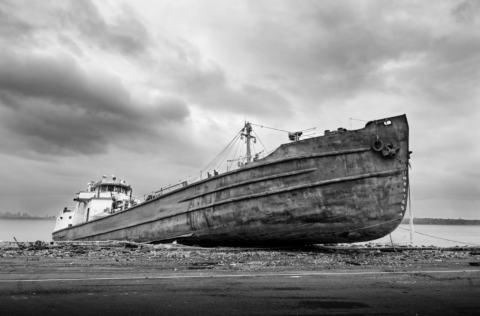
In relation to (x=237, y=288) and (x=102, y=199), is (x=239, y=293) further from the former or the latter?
(x=102, y=199)

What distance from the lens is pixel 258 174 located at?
12.7 m

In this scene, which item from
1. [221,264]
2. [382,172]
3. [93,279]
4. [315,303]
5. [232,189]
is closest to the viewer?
[315,303]

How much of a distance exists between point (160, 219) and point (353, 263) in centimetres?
1041

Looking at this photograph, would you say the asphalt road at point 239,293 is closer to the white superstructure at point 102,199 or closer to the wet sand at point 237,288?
the wet sand at point 237,288

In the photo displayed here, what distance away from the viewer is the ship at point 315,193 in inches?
443

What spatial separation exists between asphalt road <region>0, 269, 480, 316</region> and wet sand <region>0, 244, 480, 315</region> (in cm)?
1

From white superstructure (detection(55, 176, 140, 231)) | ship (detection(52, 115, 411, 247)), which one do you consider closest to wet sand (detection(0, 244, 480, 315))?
ship (detection(52, 115, 411, 247))

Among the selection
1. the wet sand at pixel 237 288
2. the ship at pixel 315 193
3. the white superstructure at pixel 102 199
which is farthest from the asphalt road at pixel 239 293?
the white superstructure at pixel 102 199

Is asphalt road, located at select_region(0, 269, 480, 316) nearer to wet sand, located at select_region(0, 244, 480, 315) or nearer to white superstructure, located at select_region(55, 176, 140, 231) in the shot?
wet sand, located at select_region(0, 244, 480, 315)

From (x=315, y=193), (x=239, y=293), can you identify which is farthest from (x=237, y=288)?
(x=315, y=193)

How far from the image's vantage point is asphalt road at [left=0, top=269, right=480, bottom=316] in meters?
4.43

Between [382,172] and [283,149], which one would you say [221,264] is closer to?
[283,149]

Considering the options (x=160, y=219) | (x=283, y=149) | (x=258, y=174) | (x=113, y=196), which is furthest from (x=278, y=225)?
(x=113, y=196)

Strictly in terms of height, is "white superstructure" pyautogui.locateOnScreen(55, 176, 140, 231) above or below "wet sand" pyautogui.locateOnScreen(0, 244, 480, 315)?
above
